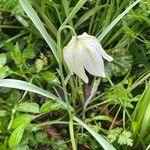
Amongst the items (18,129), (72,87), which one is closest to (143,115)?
(72,87)

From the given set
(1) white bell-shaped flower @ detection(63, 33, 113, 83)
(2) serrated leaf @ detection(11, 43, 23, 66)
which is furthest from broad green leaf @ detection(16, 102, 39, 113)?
(1) white bell-shaped flower @ detection(63, 33, 113, 83)

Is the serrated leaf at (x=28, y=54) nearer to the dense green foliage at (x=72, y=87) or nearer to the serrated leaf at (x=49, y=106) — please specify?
the dense green foliage at (x=72, y=87)

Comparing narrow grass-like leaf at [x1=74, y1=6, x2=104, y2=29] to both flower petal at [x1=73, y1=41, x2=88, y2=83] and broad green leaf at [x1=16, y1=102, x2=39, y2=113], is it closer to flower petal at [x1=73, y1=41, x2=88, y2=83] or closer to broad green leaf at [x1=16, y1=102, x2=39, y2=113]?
broad green leaf at [x1=16, y1=102, x2=39, y2=113]

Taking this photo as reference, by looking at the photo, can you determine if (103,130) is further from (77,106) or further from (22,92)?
(22,92)

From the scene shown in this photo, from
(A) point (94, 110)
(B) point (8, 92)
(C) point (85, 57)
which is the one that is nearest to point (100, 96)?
(A) point (94, 110)

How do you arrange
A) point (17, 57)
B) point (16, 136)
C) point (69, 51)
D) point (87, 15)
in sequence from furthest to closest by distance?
1. point (87, 15)
2. point (17, 57)
3. point (16, 136)
4. point (69, 51)

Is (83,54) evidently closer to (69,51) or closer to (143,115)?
(69,51)
